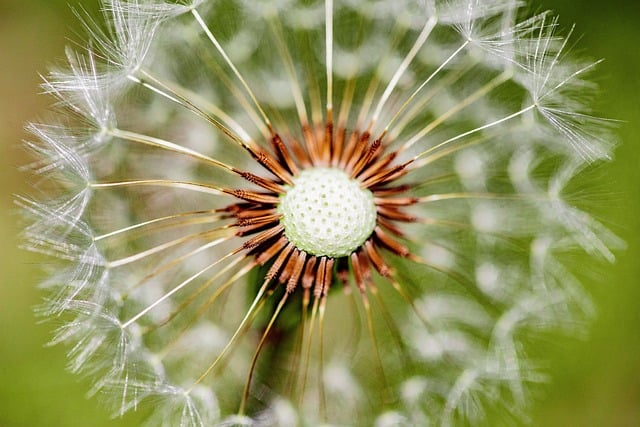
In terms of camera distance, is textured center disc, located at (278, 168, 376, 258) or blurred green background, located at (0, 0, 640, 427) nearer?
textured center disc, located at (278, 168, 376, 258)

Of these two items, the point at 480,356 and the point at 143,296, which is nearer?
the point at 143,296

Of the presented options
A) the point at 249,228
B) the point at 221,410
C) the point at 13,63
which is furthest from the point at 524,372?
the point at 13,63

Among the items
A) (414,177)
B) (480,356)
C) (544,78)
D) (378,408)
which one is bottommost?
(378,408)

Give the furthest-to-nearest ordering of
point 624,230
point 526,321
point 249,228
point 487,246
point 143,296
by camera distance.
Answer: point 624,230
point 487,246
point 526,321
point 143,296
point 249,228

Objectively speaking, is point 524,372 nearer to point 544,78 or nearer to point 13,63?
point 544,78

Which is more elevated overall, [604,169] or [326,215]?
[604,169]

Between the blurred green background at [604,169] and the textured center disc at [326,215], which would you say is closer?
the textured center disc at [326,215]

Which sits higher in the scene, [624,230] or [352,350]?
[624,230]

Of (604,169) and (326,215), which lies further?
(604,169)
